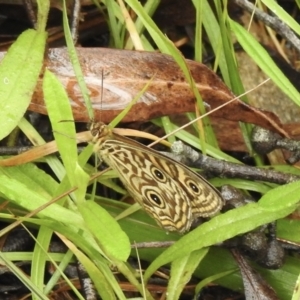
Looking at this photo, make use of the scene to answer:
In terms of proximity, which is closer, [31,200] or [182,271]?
[31,200]

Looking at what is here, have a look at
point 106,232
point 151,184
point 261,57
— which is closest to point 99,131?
point 151,184

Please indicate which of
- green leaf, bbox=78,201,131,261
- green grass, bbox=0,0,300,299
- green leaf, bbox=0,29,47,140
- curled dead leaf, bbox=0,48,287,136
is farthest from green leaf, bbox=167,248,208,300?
green leaf, bbox=0,29,47,140

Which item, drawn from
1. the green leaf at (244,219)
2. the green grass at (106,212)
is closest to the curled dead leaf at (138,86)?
the green grass at (106,212)

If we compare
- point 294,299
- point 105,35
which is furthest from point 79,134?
point 294,299

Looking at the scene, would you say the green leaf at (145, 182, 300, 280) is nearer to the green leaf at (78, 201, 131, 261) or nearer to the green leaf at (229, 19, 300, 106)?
the green leaf at (78, 201, 131, 261)

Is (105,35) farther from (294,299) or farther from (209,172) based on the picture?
(294,299)

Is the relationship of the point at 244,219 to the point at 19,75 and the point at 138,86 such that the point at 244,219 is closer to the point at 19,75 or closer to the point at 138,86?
the point at 138,86
